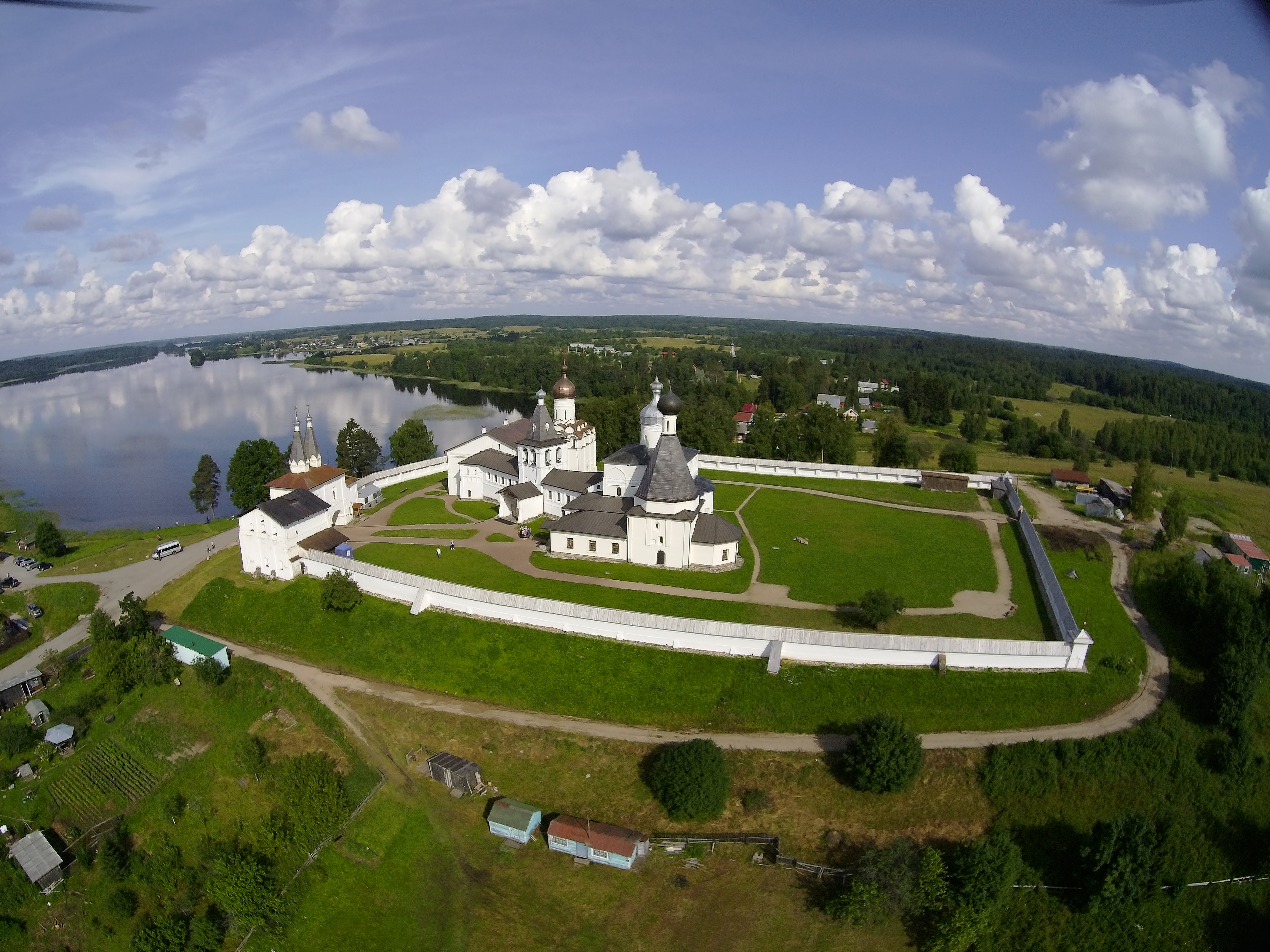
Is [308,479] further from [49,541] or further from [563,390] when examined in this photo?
[49,541]

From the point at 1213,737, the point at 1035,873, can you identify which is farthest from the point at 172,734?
the point at 1213,737

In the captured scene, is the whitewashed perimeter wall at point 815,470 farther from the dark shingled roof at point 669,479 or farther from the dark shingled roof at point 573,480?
the dark shingled roof at point 669,479

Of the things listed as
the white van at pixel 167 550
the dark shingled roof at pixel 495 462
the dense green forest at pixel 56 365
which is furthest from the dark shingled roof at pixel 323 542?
the dense green forest at pixel 56 365

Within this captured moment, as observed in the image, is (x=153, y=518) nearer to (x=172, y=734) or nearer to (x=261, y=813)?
(x=172, y=734)

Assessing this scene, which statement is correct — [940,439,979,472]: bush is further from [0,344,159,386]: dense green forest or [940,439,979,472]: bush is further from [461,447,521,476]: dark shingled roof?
[0,344,159,386]: dense green forest

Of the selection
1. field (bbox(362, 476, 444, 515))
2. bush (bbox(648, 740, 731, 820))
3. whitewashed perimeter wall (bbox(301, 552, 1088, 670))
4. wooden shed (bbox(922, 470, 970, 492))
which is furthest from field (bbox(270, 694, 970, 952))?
wooden shed (bbox(922, 470, 970, 492))

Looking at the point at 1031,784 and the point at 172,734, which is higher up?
the point at 1031,784

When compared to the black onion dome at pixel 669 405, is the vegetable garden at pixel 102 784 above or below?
below
